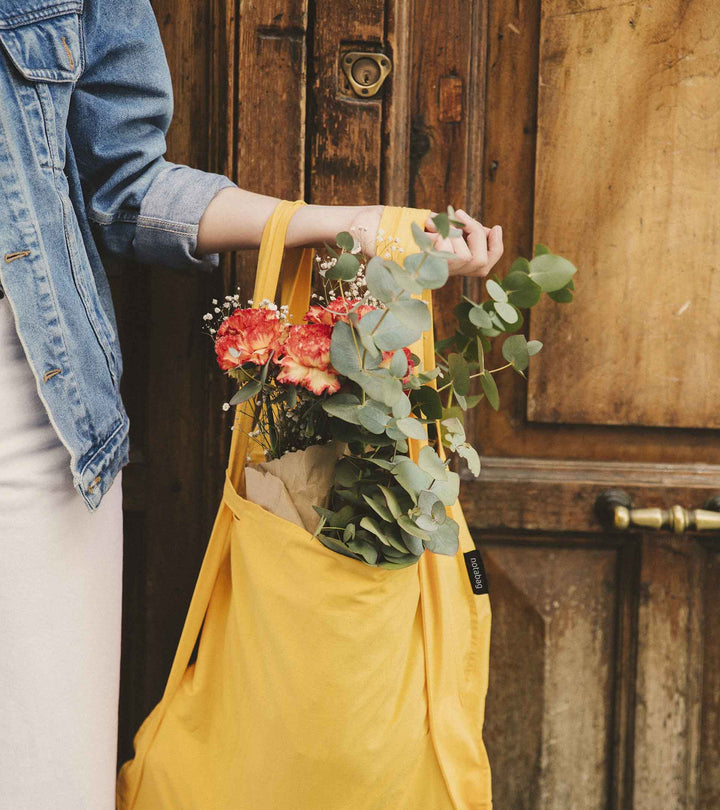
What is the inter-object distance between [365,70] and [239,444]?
1.75ft

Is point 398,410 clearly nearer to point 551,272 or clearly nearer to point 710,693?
point 551,272

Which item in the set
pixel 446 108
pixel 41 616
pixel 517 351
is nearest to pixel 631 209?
pixel 446 108

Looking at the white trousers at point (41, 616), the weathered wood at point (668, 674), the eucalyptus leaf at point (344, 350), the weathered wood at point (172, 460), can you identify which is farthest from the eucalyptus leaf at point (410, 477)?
the weathered wood at point (668, 674)

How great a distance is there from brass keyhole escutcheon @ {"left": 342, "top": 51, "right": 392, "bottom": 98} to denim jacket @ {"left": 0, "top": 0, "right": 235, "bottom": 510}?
0.85 feet

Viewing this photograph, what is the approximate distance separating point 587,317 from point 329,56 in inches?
20.2

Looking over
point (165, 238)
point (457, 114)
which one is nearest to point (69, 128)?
point (165, 238)

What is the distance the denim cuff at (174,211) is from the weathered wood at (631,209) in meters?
0.49

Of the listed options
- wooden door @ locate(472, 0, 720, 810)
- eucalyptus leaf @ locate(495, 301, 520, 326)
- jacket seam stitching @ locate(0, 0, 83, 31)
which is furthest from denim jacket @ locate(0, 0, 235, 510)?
wooden door @ locate(472, 0, 720, 810)

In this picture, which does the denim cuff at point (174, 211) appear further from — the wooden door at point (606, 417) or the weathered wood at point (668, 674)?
the weathered wood at point (668, 674)

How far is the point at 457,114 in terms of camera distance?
1015 mm

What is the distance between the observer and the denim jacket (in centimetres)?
68

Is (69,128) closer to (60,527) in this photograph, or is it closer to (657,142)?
(60,527)

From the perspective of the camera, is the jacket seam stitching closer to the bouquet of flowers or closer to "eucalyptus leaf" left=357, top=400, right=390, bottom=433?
the bouquet of flowers

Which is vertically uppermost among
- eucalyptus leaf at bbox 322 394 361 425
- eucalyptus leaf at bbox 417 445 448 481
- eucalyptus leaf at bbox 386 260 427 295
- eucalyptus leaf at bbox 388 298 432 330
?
eucalyptus leaf at bbox 386 260 427 295
